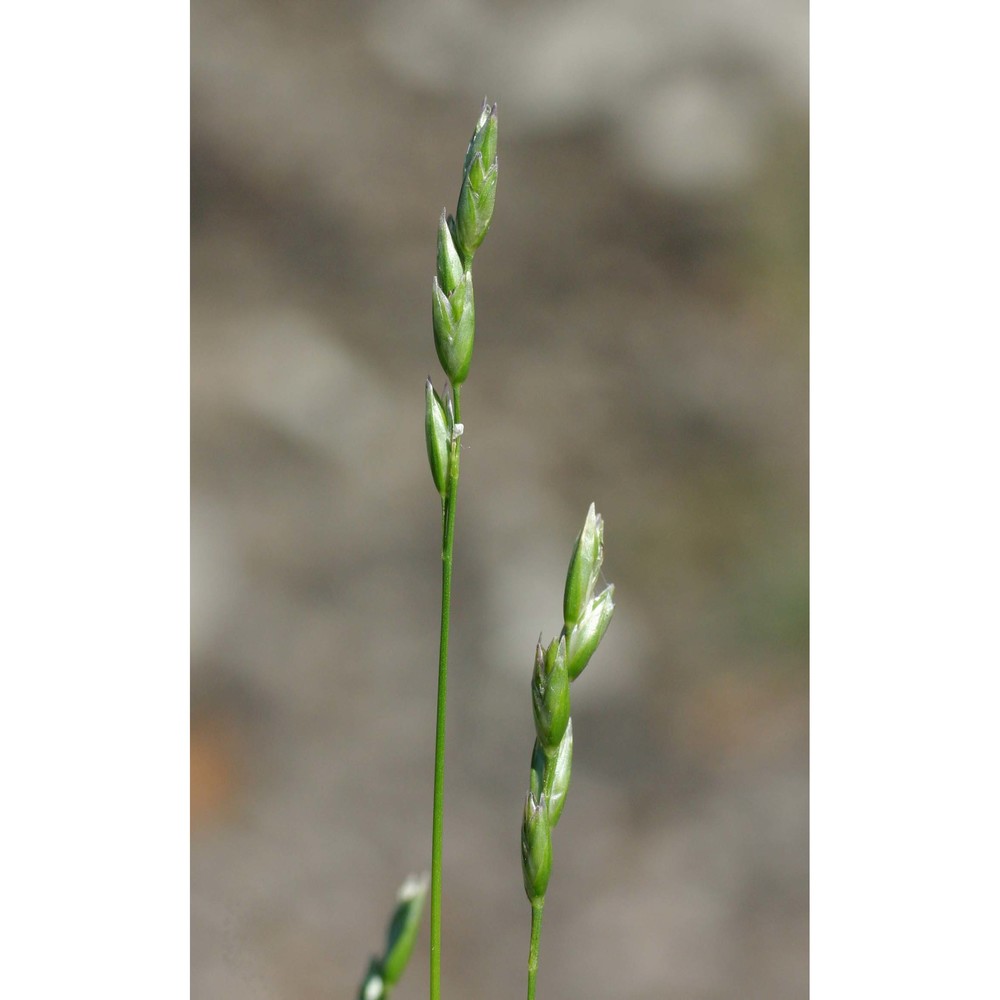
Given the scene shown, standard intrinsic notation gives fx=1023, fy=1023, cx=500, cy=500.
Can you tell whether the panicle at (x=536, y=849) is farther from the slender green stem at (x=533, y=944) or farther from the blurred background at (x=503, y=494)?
the blurred background at (x=503, y=494)

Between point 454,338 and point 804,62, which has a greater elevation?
point 804,62

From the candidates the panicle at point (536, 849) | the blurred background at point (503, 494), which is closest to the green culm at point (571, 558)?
the panicle at point (536, 849)

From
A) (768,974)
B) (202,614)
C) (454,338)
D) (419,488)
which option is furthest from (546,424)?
(454,338)

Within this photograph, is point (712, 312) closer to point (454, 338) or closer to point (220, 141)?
point (220, 141)

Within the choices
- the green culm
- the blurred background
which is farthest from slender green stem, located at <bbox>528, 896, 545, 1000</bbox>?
the blurred background

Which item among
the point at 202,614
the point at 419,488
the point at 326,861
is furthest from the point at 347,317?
the point at 326,861

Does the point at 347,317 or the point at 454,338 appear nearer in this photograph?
the point at 454,338

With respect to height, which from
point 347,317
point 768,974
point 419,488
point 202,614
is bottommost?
point 768,974

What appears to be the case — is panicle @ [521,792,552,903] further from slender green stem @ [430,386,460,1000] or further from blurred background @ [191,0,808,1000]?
blurred background @ [191,0,808,1000]

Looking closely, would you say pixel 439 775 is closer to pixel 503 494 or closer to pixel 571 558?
pixel 571 558
